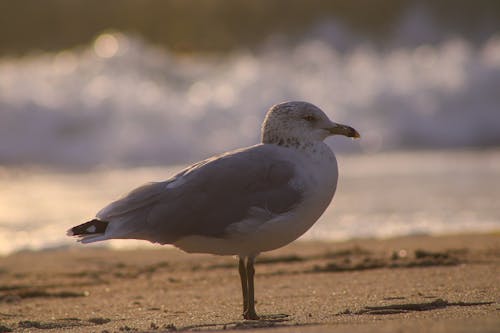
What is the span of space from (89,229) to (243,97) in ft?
45.5

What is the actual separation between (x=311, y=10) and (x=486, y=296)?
894 inches

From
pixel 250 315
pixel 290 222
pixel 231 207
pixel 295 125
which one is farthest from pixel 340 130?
pixel 250 315

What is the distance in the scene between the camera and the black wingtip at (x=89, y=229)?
187 inches

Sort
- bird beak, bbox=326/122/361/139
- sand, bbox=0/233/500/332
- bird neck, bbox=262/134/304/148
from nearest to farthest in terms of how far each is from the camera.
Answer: sand, bbox=0/233/500/332 < bird neck, bbox=262/134/304/148 < bird beak, bbox=326/122/361/139

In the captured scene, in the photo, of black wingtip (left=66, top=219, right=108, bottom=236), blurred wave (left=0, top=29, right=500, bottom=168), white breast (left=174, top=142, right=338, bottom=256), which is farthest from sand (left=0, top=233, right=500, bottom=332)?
blurred wave (left=0, top=29, right=500, bottom=168)

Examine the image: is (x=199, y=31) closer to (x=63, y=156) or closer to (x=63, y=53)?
(x=63, y=53)

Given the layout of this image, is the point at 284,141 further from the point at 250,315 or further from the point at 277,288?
the point at 277,288

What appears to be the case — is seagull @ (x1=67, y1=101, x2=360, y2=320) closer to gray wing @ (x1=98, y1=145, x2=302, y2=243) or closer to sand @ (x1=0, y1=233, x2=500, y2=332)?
gray wing @ (x1=98, y1=145, x2=302, y2=243)

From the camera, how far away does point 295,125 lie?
5137mm

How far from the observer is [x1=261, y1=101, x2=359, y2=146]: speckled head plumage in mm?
5121

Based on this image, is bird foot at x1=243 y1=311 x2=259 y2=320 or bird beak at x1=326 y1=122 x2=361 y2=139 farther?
bird beak at x1=326 y1=122 x2=361 y2=139

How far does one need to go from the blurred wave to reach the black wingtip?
34.7ft

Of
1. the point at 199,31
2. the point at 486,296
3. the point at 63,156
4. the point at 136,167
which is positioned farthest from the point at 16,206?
the point at 199,31

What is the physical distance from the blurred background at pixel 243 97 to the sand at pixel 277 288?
36.2 inches
